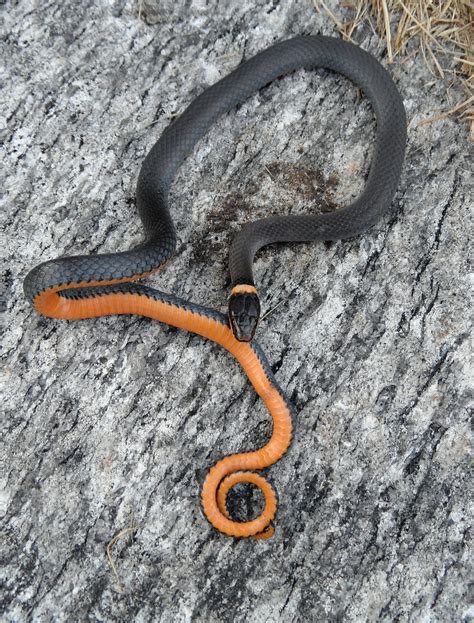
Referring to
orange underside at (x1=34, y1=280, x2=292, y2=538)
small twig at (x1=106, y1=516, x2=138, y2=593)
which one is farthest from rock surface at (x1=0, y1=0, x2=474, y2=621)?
orange underside at (x1=34, y1=280, x2=292, y2=538)

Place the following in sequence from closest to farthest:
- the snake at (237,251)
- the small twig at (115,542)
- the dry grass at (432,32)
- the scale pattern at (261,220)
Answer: the small twig at (115,542)
the snake at (237,251)
the scale pattern at (261,220)
the dry grass at (432,32)

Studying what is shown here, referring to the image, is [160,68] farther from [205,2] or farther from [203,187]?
[203,187]

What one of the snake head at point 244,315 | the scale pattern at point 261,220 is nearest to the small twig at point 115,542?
the snake head at point 244,315

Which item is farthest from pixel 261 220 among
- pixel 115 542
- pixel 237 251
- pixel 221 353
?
pixel 115 542

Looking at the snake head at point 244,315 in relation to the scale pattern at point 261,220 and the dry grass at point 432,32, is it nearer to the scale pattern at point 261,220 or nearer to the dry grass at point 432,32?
the scale pattern at point 261,220

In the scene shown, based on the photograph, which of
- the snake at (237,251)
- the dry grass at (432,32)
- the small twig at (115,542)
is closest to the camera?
the small twig at (115,542)

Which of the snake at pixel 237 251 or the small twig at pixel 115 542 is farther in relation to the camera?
the snake at pixel 237 251
